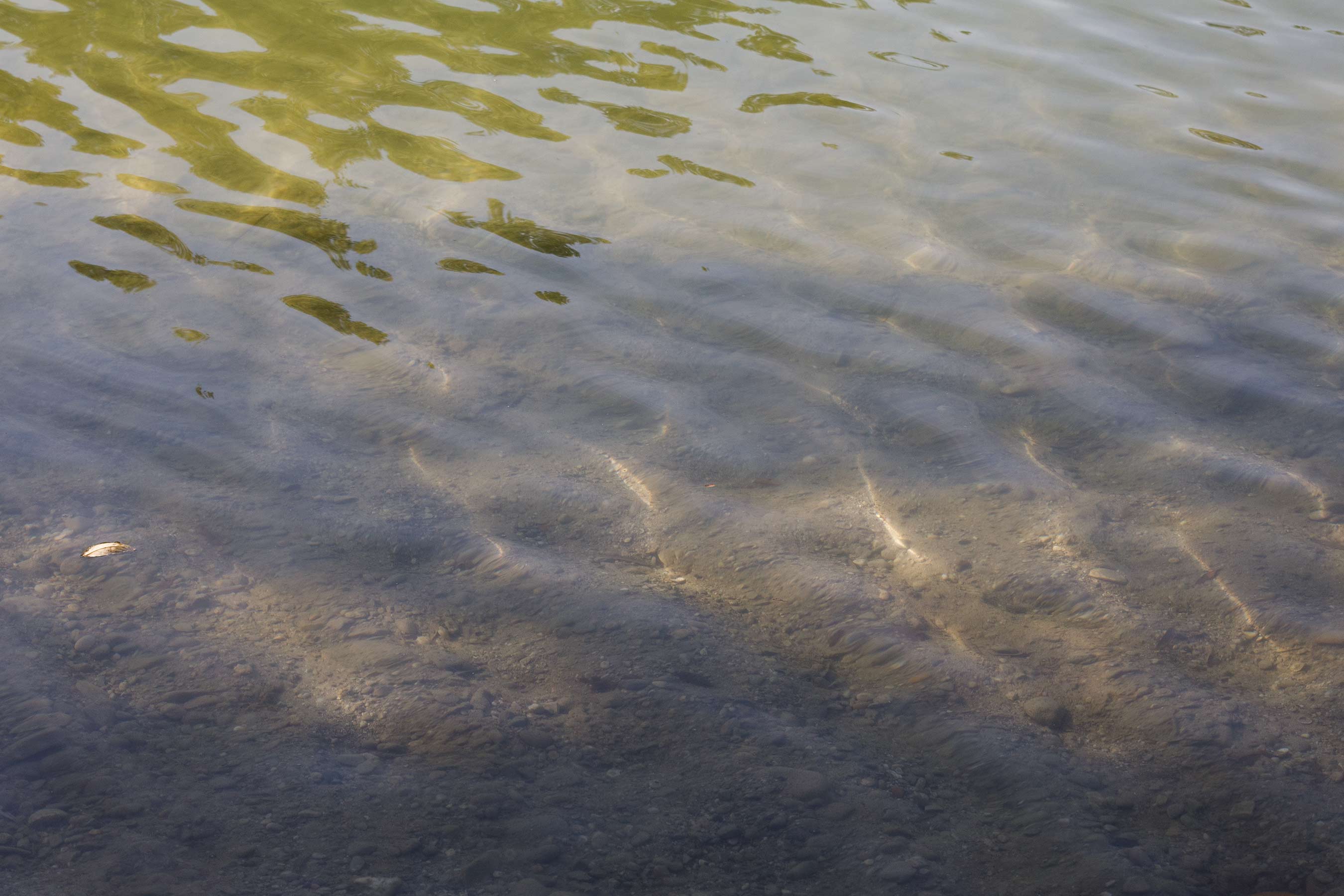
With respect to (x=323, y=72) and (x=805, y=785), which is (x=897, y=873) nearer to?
(x=805, y=785)

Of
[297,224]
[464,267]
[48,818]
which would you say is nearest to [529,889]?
[48,818]

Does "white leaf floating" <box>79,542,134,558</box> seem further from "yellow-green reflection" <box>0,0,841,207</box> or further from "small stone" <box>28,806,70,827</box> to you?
"yellow-green reflection" <box>0,0,841,207</box>

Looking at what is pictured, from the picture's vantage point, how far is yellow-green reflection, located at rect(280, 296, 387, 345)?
2727 mm

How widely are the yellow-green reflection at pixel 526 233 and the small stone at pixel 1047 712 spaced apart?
194cm

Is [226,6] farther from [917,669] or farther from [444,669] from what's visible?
[917,669]

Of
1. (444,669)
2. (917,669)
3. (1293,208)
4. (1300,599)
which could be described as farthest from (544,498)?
(1293,208)

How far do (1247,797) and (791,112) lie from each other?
125 inches

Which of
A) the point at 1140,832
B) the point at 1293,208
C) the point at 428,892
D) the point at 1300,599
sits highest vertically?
the point at 1293,208

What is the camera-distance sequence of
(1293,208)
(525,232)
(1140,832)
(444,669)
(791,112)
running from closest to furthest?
(1140,832)
(444,669)
(525,232)
(1293,208)
(791,112)

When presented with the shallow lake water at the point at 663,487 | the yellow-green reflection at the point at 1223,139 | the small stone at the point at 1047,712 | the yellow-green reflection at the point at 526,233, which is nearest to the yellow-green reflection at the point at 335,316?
the shallow lake water at the point at 663,487

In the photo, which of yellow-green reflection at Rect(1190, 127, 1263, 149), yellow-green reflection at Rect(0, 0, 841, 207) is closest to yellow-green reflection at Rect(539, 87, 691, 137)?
yellow-green reflection at Rect(0, 0, 841, 207)

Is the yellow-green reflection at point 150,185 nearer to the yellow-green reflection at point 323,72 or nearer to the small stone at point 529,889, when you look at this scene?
the yellow-green reflection at point 323,72

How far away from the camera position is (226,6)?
4879 mm

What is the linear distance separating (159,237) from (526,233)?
1.12 m
